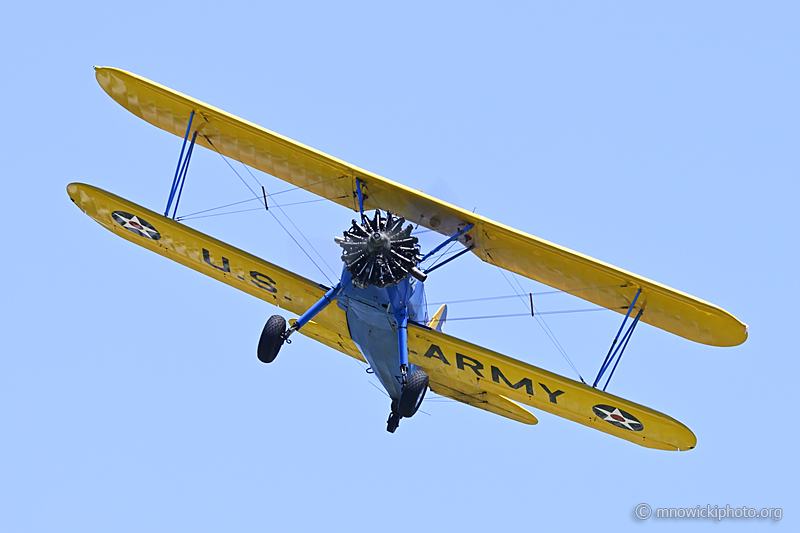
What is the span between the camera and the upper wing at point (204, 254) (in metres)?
18.2

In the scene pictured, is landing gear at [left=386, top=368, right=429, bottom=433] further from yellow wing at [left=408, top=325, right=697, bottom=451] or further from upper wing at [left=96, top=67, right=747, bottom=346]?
upper wing at [left=96, top=67, right=747, bottom=346]

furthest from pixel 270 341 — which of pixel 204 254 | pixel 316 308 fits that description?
pixel 204 254

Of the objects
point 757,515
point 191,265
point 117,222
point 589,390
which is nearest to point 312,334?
point 191,265

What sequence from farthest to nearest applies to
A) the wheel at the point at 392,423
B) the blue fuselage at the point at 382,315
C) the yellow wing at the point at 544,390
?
the wheel at the point at 392,423, the yellow wing at the point at 544,390, the blue fuselage at the point at 382,315

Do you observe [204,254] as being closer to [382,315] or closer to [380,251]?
[382,315]

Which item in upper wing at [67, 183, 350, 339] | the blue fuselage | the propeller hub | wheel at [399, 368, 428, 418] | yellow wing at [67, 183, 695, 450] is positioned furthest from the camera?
upper wing at [67, 183, 350, 339]

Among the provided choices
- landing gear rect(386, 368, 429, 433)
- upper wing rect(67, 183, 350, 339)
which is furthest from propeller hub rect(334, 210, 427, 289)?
upper wing rect(67, 183, 350, 339)

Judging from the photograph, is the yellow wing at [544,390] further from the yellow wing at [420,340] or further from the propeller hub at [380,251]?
the propeller hub at [380,251]

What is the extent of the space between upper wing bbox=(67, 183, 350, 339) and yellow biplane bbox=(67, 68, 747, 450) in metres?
0.02

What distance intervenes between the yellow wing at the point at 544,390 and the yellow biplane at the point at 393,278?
2 cm

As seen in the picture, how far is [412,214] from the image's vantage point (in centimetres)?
1812

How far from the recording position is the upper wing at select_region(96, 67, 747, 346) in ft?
57.9

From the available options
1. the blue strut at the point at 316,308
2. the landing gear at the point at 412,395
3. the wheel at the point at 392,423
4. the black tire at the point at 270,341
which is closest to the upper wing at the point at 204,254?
the blue strut at the point at 316,308

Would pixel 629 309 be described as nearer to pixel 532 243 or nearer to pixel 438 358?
pixel 532 243
